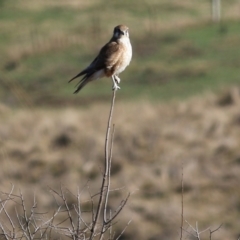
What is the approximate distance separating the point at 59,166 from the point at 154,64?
26.3ft

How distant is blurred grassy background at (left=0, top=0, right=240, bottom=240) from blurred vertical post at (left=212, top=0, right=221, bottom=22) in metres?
0.27

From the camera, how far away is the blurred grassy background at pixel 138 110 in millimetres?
20469

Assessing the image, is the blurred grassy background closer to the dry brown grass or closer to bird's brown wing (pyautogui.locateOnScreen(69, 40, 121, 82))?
the dry brown grass

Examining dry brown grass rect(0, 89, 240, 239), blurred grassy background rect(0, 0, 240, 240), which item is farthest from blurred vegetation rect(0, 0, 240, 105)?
dry brown grass rect(0, 89, 240, 239)

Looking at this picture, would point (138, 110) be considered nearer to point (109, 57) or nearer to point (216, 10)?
point (216, 10)

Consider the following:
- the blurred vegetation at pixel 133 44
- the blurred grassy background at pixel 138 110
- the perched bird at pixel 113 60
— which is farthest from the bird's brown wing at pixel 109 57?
the blurred vegetation at pixel 133 44

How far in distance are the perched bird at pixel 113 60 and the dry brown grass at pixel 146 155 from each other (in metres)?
9.53

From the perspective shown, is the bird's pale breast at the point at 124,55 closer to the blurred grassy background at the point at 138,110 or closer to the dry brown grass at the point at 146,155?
the blurred grassy background at the point at 138,110

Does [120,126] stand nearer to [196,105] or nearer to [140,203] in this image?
[196,105]

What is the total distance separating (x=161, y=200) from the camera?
20.5 m

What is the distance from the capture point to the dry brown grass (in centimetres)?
1948

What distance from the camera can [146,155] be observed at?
2341 cm

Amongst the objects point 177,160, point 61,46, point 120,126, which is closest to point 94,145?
point 120,126

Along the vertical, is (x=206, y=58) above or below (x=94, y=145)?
above
